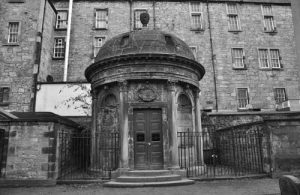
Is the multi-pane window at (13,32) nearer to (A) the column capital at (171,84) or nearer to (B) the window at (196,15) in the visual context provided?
(A) the column capital at (171,84)

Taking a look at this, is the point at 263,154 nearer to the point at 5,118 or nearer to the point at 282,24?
the point at 5,118

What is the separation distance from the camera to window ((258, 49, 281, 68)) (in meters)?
25.1

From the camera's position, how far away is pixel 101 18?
2511cm

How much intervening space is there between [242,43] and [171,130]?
1778 centimetres

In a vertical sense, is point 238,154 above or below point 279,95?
below

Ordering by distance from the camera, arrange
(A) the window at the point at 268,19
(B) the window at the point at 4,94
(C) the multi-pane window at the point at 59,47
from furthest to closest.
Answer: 1. (A) the window at the point at 268,19
2. (C) the multi-pane window at the point at 59,47
3. (B) the window at the point at 4,94

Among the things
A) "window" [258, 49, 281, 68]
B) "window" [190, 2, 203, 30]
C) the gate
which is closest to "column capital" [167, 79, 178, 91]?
the gate

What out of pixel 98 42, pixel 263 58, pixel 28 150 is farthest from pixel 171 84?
pixel 263 58

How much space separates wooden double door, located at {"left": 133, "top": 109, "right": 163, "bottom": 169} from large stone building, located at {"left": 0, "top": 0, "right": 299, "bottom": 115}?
12.5 meters

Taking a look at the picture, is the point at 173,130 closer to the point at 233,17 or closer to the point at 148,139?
the point at 148,139

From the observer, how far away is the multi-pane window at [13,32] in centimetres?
2125

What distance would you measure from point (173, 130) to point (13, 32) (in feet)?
58.9

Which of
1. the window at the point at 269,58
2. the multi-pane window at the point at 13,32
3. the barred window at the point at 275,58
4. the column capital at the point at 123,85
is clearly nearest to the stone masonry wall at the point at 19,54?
the multi-pane window at the point at 13,32

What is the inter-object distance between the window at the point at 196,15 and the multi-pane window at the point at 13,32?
1676 centimetres
